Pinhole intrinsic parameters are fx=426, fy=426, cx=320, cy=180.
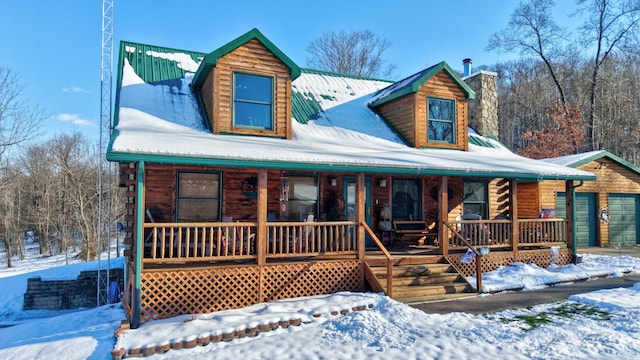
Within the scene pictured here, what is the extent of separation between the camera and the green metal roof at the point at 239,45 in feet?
33.5

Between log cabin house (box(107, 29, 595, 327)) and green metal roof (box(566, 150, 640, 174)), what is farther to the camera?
green metal roof (box(566, 150, 640, 174))

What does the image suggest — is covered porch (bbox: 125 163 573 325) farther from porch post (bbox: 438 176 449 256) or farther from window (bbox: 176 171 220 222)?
window (bbox: 176 171 220 222)

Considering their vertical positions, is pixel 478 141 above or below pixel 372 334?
above

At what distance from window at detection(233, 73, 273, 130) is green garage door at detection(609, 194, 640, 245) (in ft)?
48.8

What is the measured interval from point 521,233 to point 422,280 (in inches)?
175

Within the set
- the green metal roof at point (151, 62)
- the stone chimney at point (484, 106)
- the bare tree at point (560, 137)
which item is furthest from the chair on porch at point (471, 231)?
the bare tree at point (560, 137)

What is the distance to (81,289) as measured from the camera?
14070mm

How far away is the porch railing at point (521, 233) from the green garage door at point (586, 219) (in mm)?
4948

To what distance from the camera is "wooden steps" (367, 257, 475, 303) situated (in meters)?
8.66

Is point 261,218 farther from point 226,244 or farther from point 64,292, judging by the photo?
point 64,292

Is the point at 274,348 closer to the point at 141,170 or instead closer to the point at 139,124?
the point at 141,170

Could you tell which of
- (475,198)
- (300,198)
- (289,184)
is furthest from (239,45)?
(475,198)

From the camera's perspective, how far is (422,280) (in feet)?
30.0

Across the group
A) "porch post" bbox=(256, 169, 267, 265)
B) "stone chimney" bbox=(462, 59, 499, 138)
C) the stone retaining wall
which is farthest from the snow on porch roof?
the stone retaining wall
